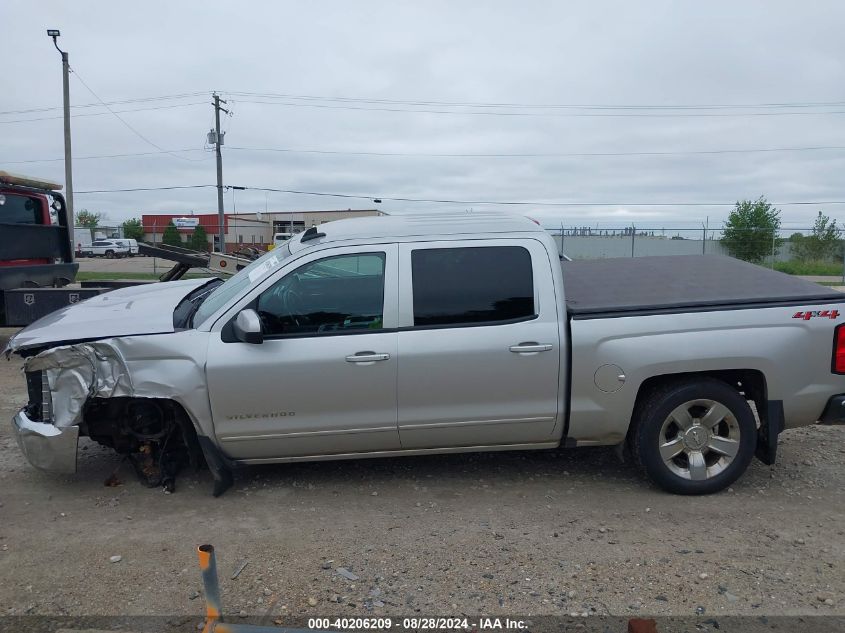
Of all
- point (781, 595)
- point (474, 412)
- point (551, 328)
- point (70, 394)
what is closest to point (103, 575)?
point (70, 394)

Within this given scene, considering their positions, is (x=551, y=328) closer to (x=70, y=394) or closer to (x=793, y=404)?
(x=793, y=404)

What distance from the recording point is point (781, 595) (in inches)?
132

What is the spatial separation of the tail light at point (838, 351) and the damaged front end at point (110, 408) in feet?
13.2

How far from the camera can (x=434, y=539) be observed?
12.9 feet

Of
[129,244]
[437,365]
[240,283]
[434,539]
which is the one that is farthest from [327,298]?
[129,244]

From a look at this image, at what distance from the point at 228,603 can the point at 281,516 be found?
36.5 inches

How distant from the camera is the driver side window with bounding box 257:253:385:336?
4.27 meters

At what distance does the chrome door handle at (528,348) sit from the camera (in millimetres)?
4234

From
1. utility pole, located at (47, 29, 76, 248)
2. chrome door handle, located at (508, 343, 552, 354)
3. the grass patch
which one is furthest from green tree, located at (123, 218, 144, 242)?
chrome door handle, located at (508, 343, 552, 354)

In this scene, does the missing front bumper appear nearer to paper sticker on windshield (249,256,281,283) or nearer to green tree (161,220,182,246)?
paper sticker on windshield (249,256,281,283)

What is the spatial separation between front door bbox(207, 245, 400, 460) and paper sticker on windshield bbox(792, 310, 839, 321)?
260cm

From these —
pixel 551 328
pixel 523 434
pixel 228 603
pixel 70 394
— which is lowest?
pixel 228 603

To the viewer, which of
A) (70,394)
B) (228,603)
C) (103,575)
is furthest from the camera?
(70,394)

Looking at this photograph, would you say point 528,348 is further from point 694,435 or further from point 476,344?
point 694,435
